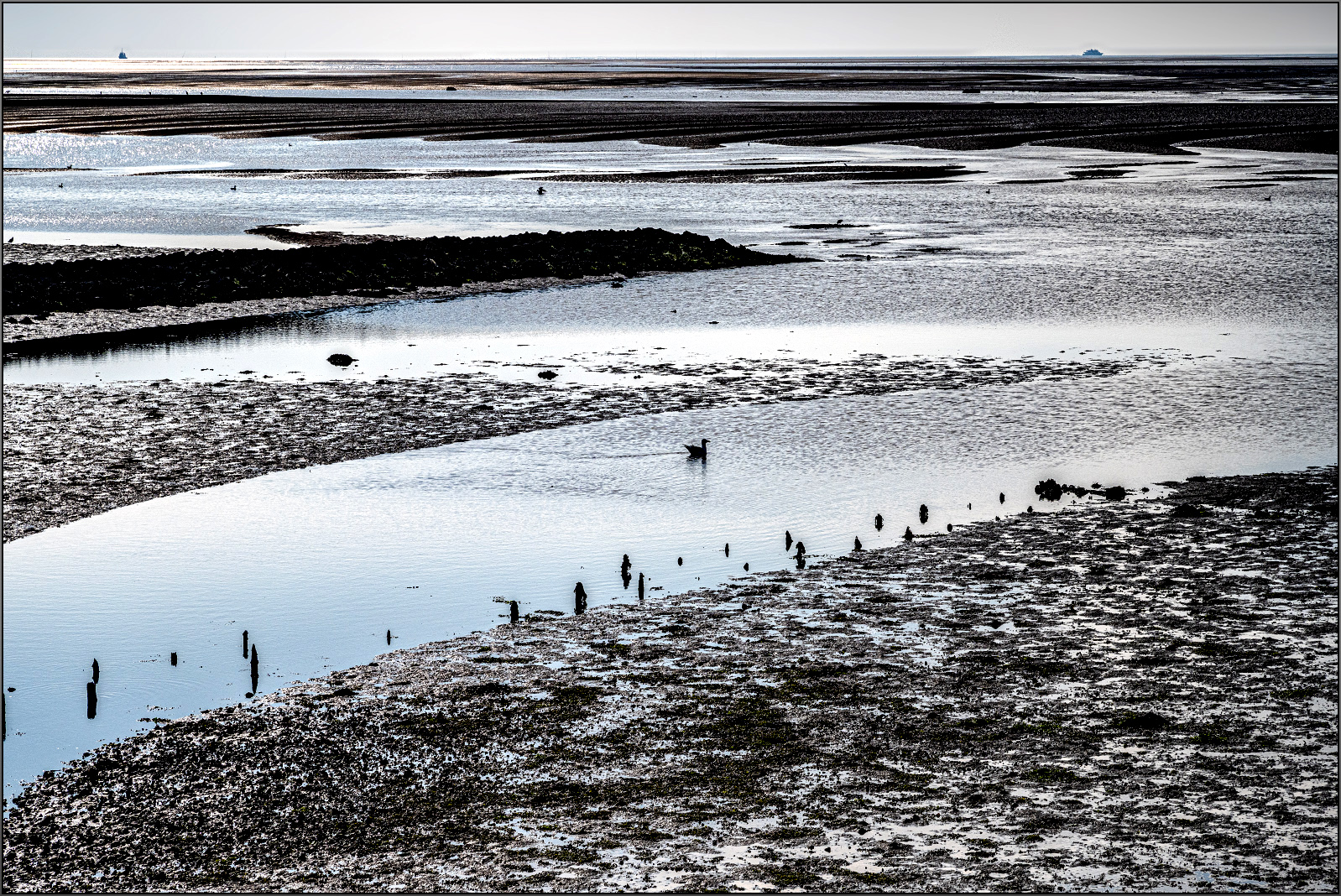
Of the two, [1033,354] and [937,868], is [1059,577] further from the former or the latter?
[1033,354]

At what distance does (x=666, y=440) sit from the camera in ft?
63.2

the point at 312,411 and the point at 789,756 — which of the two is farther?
the point at 312,411

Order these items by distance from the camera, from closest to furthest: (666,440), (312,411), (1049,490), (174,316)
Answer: (1049,490) → (666,440) → (312,411) → (174,316)

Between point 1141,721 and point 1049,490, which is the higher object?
point 1049,490

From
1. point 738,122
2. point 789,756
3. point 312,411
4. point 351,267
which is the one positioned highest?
point 738,122

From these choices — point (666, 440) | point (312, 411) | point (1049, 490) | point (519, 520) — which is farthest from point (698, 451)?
point (312, 411)

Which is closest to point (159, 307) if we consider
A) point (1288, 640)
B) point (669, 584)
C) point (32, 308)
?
point (32, 308)

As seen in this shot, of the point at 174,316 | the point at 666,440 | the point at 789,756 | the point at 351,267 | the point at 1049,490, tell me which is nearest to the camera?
the point at 789,756

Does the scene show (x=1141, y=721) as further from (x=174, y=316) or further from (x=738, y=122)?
(x=738, y=122)

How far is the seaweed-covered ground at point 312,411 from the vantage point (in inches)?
687

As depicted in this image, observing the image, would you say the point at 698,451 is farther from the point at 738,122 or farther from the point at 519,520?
the point at 738,122

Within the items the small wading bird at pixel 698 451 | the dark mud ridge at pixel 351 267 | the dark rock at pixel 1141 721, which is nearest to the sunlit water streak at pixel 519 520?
the small wading bird at pixel 698 451

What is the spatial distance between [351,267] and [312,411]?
1431cm

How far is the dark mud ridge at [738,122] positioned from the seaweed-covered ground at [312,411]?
52.4m
